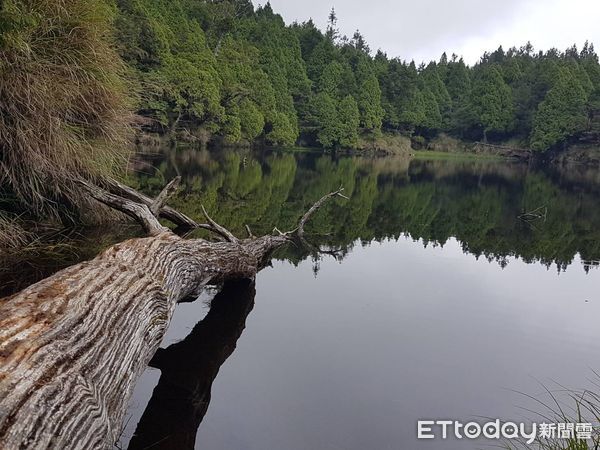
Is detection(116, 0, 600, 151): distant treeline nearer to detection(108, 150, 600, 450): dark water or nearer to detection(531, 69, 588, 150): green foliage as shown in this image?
detection(531, 69, 588, 150): green foliage

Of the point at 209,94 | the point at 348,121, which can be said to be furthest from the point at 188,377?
the point at 348,121

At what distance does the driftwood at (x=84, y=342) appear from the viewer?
6.48 ft

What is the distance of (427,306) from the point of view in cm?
602

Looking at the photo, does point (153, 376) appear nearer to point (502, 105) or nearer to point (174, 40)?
point (174, 40)

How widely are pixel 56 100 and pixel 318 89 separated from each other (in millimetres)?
49343

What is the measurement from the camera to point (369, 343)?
15.4 feet

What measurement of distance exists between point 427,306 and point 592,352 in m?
1.79

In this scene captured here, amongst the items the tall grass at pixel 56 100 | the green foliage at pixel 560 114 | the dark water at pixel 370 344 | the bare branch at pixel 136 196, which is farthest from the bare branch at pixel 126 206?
the green foliage at pixel 560 114

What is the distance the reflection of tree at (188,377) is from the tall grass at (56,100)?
279 cm

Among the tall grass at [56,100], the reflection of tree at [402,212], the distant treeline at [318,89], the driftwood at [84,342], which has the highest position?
the distant treeline at [318,89]

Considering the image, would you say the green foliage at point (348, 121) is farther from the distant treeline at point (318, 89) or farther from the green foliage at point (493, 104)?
the green foliage at point (493, 104)

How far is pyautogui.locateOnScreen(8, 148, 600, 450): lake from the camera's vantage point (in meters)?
3.26

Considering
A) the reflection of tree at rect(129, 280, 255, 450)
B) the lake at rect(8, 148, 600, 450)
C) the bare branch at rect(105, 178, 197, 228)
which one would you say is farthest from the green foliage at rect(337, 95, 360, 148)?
the reflection of tree at rect(129, 280, 255, 450)

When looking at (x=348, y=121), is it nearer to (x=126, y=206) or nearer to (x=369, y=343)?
(x=126, y=206)
